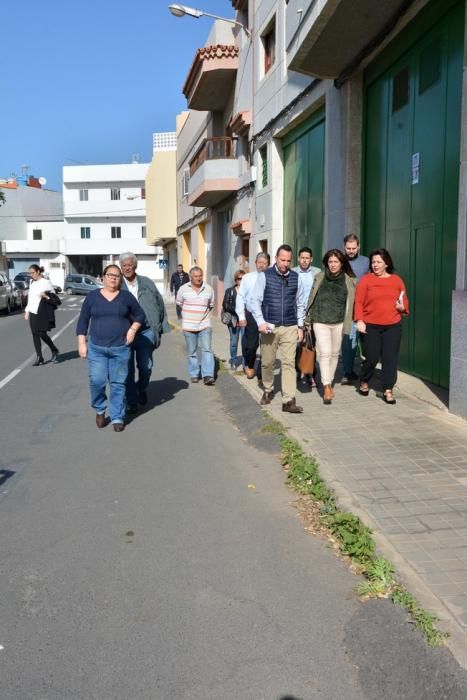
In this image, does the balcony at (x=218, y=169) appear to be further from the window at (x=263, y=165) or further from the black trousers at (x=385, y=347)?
the black trousers at (x=385, y=347)

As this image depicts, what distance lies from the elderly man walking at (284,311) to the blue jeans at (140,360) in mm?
1506

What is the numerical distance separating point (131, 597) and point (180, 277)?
18.5 metres

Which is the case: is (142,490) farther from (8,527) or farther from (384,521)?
(384,521)

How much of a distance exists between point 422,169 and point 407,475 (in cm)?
458

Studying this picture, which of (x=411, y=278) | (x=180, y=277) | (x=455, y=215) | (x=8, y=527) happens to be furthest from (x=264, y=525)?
(x=180, y=277)

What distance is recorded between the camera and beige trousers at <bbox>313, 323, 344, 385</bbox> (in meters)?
7.71

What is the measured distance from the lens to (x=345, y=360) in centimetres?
885

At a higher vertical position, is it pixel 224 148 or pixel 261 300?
pixel 224 148

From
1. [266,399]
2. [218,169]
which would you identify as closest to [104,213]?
[218,169]

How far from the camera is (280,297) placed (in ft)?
24.4

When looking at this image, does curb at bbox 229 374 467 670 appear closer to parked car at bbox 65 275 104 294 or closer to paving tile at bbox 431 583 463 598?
paving tile at bbox 431 583 463 598

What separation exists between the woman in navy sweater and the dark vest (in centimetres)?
149

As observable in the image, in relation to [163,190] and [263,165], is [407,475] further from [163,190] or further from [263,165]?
[163,190]

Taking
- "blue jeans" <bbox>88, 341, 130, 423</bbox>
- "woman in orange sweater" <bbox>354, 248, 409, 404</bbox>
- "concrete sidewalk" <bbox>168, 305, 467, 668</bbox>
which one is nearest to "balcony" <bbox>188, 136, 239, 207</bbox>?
"concrete sidewalk" <bbox>168, 305, 467, 668</bbox>
